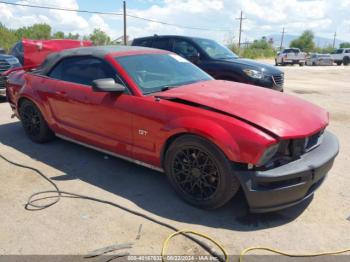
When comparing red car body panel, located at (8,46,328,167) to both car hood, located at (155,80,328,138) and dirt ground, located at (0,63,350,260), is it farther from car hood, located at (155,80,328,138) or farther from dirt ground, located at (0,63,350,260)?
dirt ground, located at (0,63,350,260)

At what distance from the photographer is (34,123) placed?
5.36 meters

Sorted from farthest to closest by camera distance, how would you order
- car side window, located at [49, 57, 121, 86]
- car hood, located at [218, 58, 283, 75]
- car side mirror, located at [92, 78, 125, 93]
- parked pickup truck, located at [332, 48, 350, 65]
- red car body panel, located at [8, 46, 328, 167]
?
parked pickup truck, located at [332, 48, 350, 65], car hood, located at [218, 58, 283, 75], car side window, located at [49, 57, 121, 86], car side mirror, located at [92, 78, 125, 93], red car body panel, located at [8, 46, 328, 167]

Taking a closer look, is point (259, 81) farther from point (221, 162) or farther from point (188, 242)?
point (188, 242)

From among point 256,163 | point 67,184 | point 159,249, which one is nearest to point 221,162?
point 256,163

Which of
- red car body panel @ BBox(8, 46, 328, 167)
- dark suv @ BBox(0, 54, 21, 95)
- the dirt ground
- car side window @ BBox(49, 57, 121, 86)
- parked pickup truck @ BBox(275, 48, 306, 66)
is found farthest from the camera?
parked pickup truck @ BBox(275, 48, 306, 66)

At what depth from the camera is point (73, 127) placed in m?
4.62

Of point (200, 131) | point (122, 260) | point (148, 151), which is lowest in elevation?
point (122, 260)

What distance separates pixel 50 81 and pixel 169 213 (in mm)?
2729

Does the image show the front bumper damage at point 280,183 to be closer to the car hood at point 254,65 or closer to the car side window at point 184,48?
the car hood at point 254,65

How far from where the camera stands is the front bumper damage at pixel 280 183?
2971 millimetres

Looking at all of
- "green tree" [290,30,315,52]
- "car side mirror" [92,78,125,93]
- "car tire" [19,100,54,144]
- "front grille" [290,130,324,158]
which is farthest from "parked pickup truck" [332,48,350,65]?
"green tree" [290,30,315,52]

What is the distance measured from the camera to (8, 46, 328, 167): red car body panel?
10.0 feet

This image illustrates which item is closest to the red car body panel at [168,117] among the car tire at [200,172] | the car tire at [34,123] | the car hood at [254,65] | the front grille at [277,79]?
the car tire at [200,172]

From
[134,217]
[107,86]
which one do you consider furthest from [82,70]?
[134,217]
